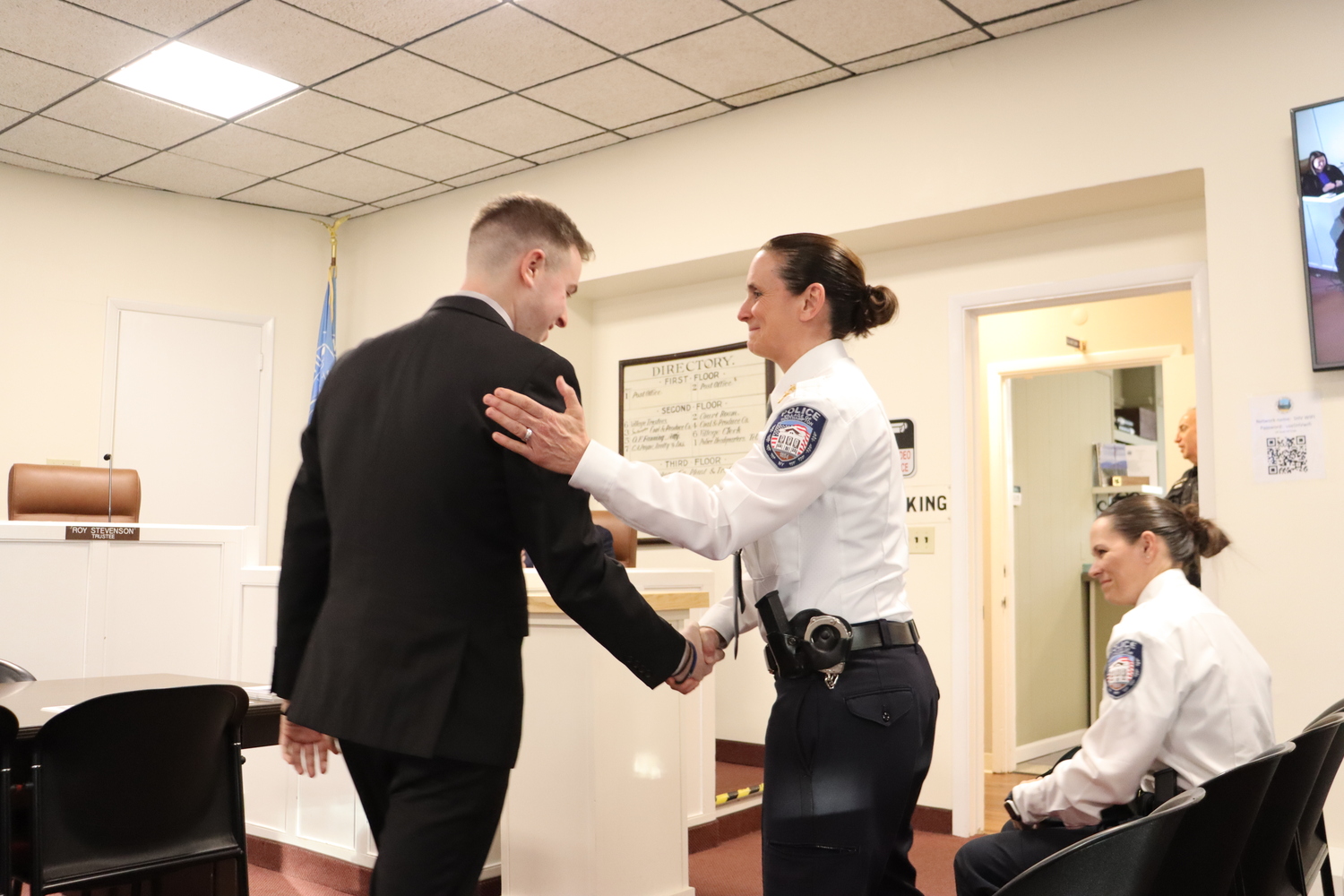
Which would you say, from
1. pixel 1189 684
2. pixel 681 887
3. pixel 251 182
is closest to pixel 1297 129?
pixel 1189 684

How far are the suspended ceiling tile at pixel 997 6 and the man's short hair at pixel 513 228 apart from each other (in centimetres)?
301

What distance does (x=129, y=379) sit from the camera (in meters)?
6.38

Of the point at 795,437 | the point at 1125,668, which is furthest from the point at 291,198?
the point at 1125,668

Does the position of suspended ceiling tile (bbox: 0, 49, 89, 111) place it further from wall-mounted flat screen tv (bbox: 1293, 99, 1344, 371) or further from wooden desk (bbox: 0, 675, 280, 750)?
wall-mounted flat screen tv (bbox: 1293, 99, 1344, 371)

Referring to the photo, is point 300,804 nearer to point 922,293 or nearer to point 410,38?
point 410,38

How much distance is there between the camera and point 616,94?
5152mm

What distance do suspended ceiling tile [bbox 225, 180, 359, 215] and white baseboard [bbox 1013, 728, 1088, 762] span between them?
4951 millimetres

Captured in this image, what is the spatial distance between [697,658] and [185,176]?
5497 mm

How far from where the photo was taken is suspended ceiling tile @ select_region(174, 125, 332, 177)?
567cm

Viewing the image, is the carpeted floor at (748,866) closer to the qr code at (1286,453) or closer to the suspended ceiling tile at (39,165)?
the qr code at (1286,453)

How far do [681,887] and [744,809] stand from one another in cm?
118

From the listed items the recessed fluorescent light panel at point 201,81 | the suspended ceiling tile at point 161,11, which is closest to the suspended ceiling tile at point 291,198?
the recessed fluorescent light panel at point 201,81

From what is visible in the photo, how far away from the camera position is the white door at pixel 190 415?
638 centimetres

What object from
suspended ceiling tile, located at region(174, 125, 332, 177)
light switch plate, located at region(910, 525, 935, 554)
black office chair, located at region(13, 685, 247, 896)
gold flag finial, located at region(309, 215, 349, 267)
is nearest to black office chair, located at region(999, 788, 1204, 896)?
black office chair, located at region(13, 685, 247, 896)
